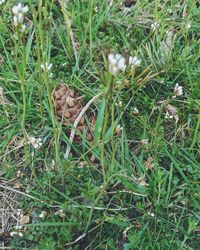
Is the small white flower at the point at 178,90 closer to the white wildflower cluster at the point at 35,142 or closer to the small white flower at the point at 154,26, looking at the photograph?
the small white flower at the point at 154,26

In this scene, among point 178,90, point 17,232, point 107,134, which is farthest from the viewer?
point 178,90

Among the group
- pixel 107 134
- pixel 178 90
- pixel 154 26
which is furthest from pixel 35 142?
pixel 154 26

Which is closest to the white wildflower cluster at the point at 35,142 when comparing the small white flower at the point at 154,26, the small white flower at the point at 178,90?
the small white flower at the point at 178,90

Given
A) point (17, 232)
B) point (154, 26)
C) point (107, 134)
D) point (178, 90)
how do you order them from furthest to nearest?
point (154, 26) → point (178, 90) → point (107, 134) → point (17, 232)

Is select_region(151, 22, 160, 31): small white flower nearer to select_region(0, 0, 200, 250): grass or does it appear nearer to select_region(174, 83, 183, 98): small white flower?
select_region(0, 0, 200, 250): grass

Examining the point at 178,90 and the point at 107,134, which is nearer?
the point at 107,134

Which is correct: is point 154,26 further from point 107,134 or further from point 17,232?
point 17,232

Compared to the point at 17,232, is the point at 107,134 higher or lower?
higher

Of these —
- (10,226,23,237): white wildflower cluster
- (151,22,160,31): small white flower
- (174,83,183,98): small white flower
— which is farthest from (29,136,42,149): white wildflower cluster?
(151,22,160,31): small white flower

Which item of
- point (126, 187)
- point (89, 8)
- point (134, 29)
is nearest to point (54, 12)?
point (89, 8)
